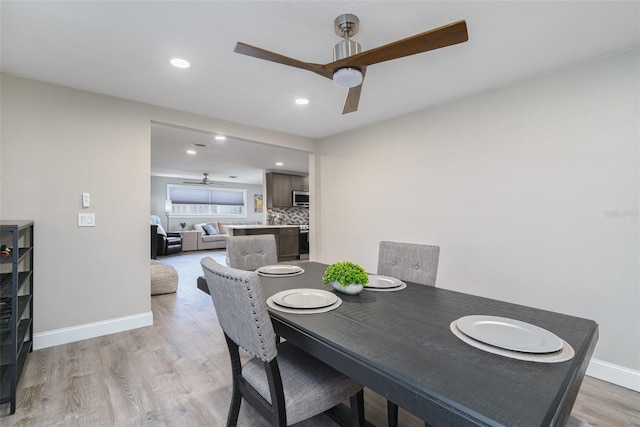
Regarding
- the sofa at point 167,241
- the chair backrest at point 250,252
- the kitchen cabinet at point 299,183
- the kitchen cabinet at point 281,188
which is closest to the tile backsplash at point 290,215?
the kitchen cabinet at point 281,188

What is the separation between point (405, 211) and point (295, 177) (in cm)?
511

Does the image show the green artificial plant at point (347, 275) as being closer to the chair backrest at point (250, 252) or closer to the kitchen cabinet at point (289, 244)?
the chair backrest at point (250, 252)

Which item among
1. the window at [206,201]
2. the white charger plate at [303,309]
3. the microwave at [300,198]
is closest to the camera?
the white charger plate at [303,309]

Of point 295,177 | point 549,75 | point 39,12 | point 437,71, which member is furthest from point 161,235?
point 549,75

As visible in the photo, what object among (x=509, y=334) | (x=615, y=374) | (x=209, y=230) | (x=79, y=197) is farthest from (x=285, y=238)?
(x=509, y=334)

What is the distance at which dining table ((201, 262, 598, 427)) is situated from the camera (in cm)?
68

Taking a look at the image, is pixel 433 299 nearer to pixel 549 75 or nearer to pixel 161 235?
pixel 549 75

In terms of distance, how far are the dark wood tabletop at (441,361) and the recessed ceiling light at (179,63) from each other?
77.7 inches

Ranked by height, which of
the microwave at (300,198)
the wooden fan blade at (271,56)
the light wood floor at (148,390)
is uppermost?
the wooden fan blade at (271,56)

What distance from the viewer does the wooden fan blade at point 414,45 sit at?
1.30m

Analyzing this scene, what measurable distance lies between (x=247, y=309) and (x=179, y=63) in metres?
2.03

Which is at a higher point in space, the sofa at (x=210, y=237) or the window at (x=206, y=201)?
the window at (x=206, y=201)

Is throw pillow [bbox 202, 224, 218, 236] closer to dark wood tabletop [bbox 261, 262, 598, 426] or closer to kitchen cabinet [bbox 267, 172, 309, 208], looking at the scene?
kitchen cabinet [bbox 267, 172, 309, 208]

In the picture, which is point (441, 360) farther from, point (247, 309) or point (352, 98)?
point (352, 98)
